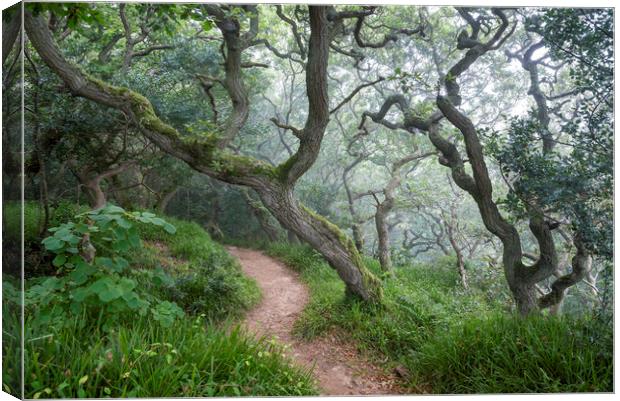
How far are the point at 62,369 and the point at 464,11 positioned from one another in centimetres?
465

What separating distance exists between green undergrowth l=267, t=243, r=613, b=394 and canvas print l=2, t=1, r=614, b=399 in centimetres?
2

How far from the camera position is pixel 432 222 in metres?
9.11

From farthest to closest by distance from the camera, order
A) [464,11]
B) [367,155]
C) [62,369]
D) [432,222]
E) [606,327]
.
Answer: [432,222] → [367,155] → [464,11] → [606,327] → [62,369]

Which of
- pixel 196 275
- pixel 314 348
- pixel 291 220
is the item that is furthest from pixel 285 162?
pixel 314 348

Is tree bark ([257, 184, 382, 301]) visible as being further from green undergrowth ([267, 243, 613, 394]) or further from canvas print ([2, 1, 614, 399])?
green undergrowth ([267, 243, 613, 394])

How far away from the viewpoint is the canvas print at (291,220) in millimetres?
2355

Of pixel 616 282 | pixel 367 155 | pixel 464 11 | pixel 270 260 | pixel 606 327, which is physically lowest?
pixel 270 260

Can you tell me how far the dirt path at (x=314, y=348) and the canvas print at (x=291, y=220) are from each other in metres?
0.03

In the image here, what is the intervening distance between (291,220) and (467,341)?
1786 millimetres

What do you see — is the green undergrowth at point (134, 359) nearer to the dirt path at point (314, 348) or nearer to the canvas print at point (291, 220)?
the canvas print at point (291, 220)

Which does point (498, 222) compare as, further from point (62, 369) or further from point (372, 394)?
point (62, 369)

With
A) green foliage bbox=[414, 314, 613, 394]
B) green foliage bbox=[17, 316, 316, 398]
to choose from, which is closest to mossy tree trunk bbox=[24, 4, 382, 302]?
green foliage bbox=[414, 314, 613, 394]

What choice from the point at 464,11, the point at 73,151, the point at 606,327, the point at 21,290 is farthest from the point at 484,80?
the point at 21,290

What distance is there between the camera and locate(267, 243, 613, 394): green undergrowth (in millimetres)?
2592
